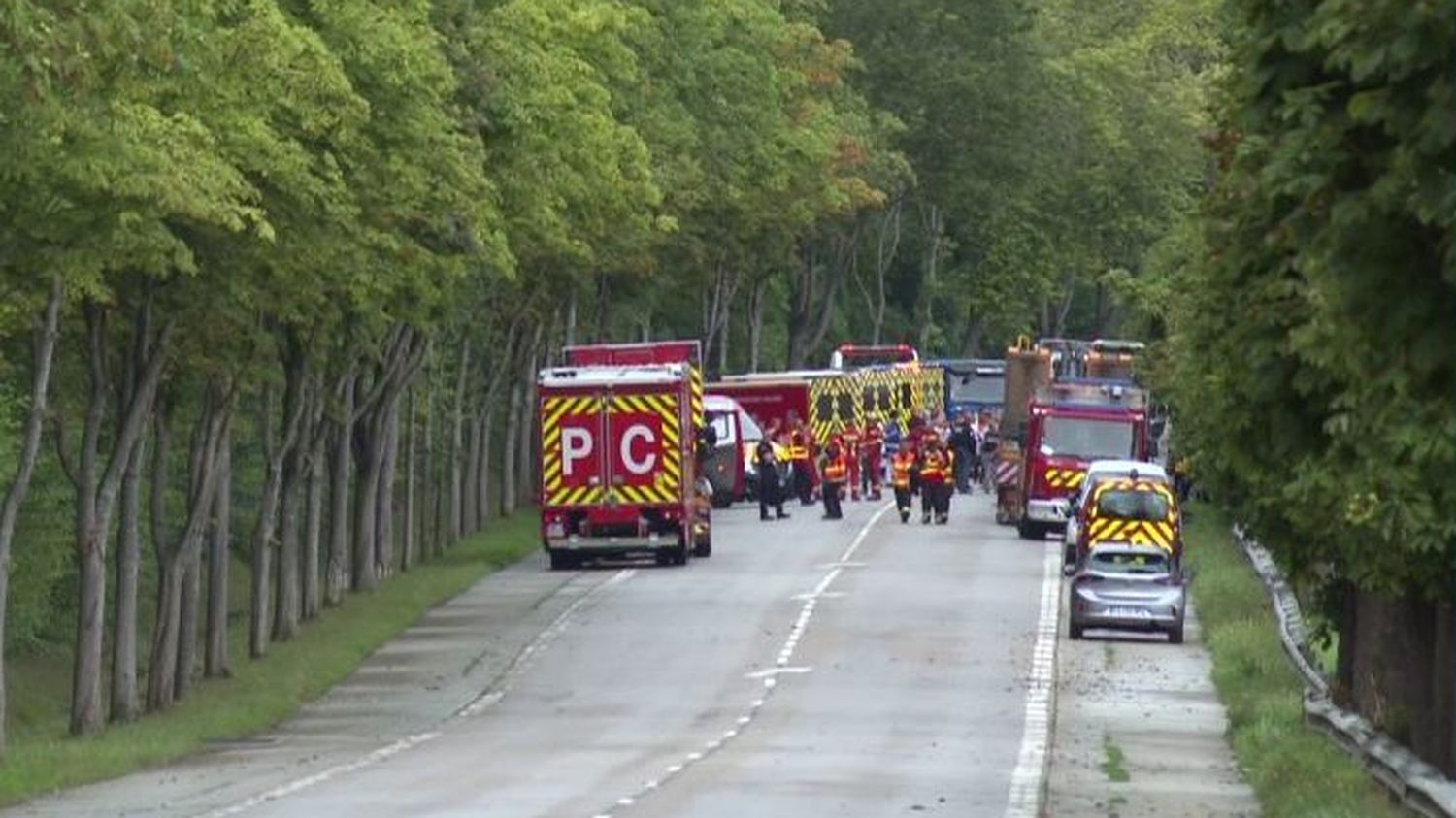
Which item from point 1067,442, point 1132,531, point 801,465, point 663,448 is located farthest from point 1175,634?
point 801,465

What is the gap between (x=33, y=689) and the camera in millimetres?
53938

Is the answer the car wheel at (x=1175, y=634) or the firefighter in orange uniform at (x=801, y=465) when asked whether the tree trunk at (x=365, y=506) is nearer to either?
the car wheel at (x=1175, y=634)

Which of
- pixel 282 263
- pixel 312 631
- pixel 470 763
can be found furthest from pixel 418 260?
pixel 470 763

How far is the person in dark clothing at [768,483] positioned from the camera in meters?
69.8

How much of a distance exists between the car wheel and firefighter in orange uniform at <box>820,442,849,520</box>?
22.2 meters

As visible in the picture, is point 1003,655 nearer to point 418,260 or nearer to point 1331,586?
point 418,260

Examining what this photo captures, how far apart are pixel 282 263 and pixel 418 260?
194 inches

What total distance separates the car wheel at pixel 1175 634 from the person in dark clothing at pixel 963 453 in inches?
1272

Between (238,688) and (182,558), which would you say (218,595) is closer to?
(238,688)

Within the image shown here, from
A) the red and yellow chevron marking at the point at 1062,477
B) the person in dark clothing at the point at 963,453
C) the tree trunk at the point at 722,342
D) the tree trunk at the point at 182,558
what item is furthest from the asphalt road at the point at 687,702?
the tree trunk at the point at 722,342

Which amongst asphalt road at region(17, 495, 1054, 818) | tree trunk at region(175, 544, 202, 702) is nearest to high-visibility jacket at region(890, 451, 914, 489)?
asphalt road at region(17, 495, 1054, 818)

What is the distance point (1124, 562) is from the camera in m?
45.8

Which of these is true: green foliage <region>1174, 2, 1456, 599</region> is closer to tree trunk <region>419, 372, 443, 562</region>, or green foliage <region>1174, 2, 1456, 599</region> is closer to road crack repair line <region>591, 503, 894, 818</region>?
road crack repair line <region>591, 503, 894, 818</region>

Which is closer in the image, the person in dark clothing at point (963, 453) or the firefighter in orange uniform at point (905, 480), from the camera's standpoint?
the firefighter in orange uniform at point (905, 480)
